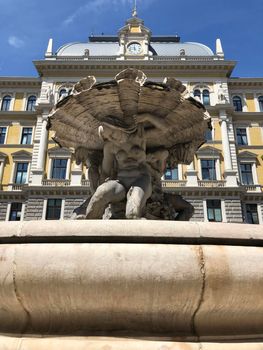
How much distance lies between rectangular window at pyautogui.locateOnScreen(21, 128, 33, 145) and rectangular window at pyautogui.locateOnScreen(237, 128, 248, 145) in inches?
730

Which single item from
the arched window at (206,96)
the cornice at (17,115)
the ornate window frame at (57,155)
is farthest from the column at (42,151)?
the arched window at (206,96)

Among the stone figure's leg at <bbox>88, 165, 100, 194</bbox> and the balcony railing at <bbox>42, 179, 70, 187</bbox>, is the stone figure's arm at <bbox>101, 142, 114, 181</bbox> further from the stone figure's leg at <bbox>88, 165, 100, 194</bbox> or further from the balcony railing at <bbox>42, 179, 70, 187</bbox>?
the balcony railing at <bbox>42, 179, 70, 187</bbox>

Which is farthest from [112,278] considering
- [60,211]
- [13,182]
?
[13,182]

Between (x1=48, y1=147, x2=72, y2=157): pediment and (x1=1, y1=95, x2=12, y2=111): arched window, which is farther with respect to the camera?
(x1=1, y1=95, x2=12, y2=111): arched window

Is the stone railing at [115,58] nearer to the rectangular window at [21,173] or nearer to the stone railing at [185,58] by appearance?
the stone railing at [185,58]

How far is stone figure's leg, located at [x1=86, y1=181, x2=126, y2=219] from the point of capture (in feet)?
13.9

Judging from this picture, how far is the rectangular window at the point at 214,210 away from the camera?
949 inches

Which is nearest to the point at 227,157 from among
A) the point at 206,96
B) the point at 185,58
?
the point at 206,96

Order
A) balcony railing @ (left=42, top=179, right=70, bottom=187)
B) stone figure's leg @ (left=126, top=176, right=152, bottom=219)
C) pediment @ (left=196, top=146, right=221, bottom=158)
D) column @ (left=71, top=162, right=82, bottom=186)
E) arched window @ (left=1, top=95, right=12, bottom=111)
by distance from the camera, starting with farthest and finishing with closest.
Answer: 1. arched window @ (left=1, top=95, right=12, bottom=111)
2. pediment @ (left=196, top=146, right=221, bottom=158)
3. balcony railing @ (left=42, top=179, right=70, bottom=187)
4. column @ (left=71, top=162, right=82, bottom=186)
5. stone figure's leg @ (left=126, top=176, right=152, bottom=219)

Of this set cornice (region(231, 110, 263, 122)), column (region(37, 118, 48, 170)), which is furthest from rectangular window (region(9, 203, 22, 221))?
cornice (region(231, 110, 263, 122))

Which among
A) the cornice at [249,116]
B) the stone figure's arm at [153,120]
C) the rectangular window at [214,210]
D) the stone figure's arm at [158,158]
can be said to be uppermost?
the cornice at [249,116]

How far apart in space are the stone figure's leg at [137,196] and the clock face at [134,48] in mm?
29640

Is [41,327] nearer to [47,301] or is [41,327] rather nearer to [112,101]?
[47,301]

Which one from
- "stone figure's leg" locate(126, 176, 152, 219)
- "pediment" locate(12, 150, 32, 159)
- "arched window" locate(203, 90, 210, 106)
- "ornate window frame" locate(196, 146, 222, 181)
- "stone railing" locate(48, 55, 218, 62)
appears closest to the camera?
"stone figure's leg" locate(126, 176, 152, 219)
